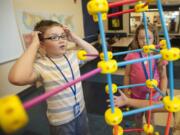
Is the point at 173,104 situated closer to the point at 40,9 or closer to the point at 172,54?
the point at 172,54

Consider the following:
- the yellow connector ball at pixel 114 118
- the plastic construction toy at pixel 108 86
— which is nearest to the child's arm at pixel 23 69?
the plastic construction toy at pixel 108 86

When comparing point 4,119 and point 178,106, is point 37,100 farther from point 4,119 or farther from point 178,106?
point 178,106

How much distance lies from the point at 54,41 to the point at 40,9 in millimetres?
2338

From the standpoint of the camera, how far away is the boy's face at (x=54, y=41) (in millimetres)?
993

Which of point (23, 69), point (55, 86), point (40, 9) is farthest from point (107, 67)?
point (40, 9)

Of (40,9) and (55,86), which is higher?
(40,9)

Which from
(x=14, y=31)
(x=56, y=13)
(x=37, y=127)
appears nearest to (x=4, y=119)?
(x=37, y=127)

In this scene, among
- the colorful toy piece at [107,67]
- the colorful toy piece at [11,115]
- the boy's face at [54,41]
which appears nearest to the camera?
the colorful toy piece at [11,115]

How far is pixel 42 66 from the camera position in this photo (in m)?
1.01

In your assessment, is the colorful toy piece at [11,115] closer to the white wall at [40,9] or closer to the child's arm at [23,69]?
the child's arm at [23,69]

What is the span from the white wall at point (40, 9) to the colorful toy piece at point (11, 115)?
239cm

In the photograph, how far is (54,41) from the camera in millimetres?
991

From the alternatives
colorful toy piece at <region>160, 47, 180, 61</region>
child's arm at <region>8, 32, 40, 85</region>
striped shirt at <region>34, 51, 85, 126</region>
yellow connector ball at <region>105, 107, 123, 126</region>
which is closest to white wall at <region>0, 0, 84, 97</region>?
striped shirt at <region>34, 51, 85, 126</region>

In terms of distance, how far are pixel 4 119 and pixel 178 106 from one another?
537mm
